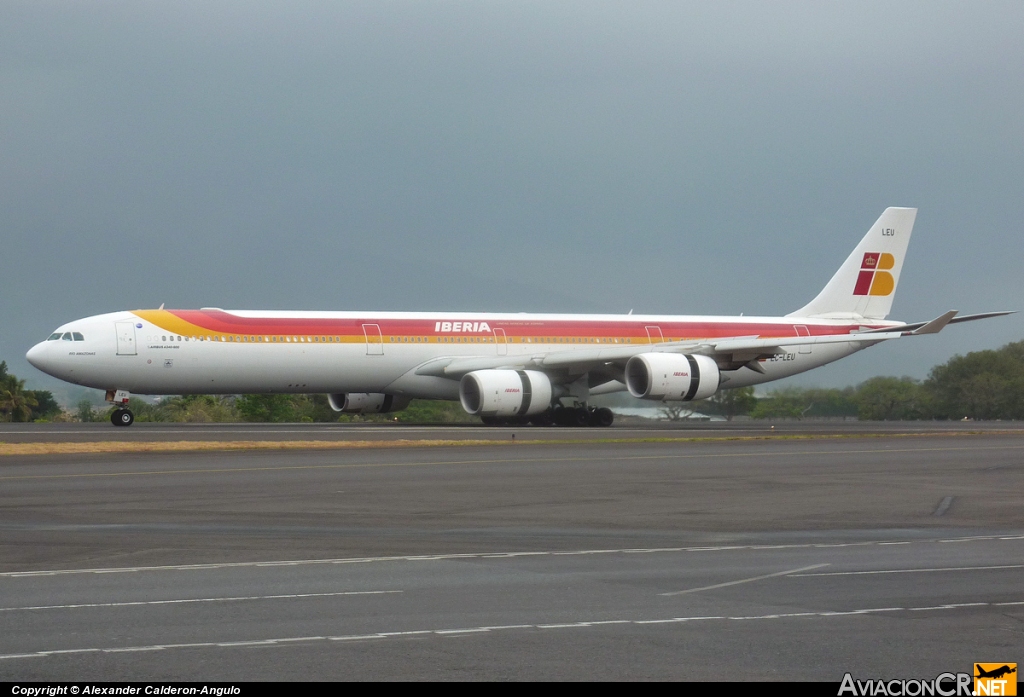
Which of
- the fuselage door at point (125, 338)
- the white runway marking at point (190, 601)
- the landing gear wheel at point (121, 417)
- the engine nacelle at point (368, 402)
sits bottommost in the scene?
the landing gear wheel at point (121, 417)

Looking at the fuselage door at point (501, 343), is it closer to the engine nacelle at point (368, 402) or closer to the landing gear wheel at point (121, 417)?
the engine nacelle at point (368, 402)

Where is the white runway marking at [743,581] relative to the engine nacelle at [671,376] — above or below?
below

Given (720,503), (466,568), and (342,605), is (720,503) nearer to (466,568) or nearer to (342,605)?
(466,568)

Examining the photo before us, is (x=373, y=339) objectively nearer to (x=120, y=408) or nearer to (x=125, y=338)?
(x=125, y=338)

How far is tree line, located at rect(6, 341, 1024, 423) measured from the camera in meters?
56.2

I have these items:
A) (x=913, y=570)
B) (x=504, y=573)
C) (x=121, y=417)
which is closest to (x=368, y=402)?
(x=121, y=417)

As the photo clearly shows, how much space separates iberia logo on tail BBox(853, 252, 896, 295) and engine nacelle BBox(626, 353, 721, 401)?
41.4 feet

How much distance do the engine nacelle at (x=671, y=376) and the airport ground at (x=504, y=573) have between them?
63.9 ft

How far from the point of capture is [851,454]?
26812 mm

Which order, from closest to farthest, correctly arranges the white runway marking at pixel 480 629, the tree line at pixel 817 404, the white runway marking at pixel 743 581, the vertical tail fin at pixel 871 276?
1. the white runway marking at pixel 480 629
2. the white runway marking at pixel 743 581
3. the vertical tail fin at pixel 871 276
4. the tree line at pixel 817 404

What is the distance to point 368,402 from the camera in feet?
Result: 148

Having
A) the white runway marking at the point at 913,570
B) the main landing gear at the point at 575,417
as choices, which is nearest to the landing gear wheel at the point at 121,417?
the main landing gear at the point at 575,417

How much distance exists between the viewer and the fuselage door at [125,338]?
121 ft

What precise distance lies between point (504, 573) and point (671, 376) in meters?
31.4
